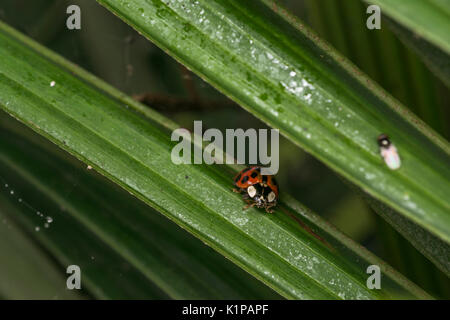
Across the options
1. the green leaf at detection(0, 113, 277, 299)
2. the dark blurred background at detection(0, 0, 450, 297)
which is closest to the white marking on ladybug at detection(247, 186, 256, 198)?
the green leaf at detection(0, 113, 277, 299)

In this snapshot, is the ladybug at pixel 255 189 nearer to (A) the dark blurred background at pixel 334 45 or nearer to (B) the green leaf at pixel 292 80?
(B) the green leaf at pixel 292 80

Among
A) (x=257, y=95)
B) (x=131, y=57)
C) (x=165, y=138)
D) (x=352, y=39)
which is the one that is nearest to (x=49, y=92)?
(x=165, y=138)

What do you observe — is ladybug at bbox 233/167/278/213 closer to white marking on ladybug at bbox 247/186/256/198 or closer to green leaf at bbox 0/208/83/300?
white marking on ladybug at bbox 247/186/256/198

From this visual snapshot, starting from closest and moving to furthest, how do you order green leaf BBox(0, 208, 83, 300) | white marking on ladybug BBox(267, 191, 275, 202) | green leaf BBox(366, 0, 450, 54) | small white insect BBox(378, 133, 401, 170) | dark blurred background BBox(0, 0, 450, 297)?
green leaf BBox(366, 0, 450, 54) → small white insect BBox(378, 133, 401, 170) → white marking on ladybug BBox(267, 191, 275, 202) → green leaf BBox(0, 208, 83, 300) → dark blurred background BBox(0, 0, 450, 297)

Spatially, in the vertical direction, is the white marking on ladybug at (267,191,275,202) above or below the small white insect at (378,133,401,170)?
above

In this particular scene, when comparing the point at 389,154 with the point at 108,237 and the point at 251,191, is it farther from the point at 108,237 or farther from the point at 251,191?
the point at 108,237

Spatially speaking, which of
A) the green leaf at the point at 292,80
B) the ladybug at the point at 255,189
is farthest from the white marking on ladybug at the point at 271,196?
the green leaf at the point at 292,80
